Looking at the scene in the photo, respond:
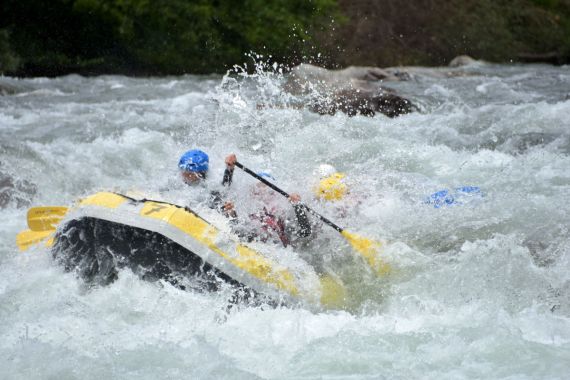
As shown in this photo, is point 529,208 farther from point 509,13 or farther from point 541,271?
point 509,13

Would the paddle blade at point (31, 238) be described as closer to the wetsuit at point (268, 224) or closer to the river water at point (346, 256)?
the river water at point (346, 256)

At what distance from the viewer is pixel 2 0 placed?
59.3 ft

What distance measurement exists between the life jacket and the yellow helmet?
0.66 metres

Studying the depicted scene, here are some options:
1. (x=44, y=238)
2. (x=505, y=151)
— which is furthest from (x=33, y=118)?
(x=505, y=151)

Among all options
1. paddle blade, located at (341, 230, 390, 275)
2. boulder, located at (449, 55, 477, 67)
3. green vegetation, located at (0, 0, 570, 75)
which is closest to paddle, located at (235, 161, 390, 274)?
paddle blade, located at (341, 230, 390, 275)

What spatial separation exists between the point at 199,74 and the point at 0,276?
487 inches

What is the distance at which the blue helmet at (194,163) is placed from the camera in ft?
20.1

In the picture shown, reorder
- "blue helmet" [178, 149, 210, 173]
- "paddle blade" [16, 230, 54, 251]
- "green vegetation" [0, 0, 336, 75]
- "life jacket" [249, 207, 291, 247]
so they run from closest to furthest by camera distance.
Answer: "life jacket" [249, 207, 291, 247]
"blue helmet" [178, 149, 210, 173]
"paddle blade" [16, 230, 54, 251]
"green vegetation" [0, 0, 336, 75]

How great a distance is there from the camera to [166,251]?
5.28 meters

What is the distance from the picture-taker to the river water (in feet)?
15.0

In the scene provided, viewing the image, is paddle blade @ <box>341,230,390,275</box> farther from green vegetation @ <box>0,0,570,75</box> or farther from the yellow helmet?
green vegetation @ <box>0,0,570,75</box>

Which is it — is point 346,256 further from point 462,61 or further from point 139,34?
point 462,61

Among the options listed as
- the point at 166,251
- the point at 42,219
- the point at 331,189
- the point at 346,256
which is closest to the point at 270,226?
the point at 346,256

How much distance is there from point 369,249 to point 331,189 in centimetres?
88
